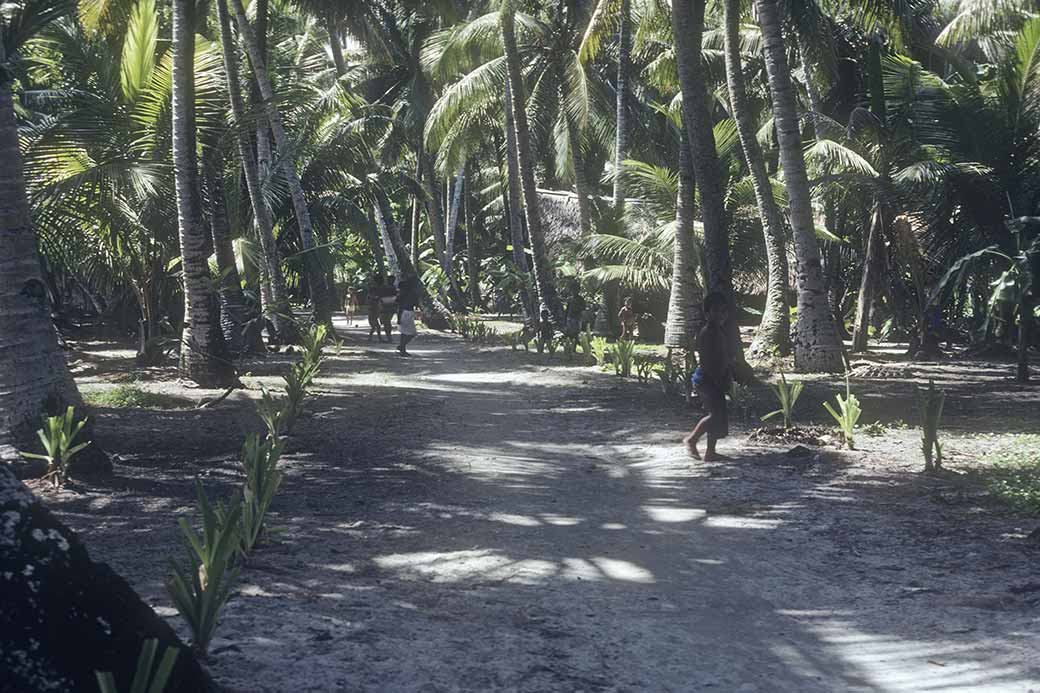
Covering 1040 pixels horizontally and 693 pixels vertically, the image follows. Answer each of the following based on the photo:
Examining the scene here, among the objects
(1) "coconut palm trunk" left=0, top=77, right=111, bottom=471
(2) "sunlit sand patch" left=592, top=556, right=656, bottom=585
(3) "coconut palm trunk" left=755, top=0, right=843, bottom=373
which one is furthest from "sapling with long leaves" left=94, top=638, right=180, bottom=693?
(3) "coconut palm trunk" left=755, top=0, right=843, bottom=373

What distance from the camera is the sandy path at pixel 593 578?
4.75 metres

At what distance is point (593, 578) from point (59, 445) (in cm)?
444

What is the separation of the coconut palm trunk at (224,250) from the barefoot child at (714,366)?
9.72 metres

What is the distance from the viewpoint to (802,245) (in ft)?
55.6

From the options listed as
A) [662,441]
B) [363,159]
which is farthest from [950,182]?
[363,159]

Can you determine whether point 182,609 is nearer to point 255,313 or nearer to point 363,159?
point 255,313

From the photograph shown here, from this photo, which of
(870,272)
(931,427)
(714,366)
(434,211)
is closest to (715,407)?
(714,366)

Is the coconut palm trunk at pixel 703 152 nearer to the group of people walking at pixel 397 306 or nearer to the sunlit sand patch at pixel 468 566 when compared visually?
the sunlit sand patch at pixel 468 566

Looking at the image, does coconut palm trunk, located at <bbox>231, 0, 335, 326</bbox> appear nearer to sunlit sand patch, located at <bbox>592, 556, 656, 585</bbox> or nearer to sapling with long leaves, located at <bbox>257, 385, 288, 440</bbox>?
sapling with long leaves, located at <bbox>257, 385, 288, 440</bbox>

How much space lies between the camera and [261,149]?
23.6 metres

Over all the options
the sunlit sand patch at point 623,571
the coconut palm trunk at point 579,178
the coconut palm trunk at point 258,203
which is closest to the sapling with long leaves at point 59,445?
the sunlit sand patch at point 623,571

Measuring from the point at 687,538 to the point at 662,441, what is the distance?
4.10 metres

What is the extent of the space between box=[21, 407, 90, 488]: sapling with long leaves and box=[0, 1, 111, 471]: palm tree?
1.08ft

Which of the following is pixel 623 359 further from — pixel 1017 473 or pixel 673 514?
pixel 673 514
